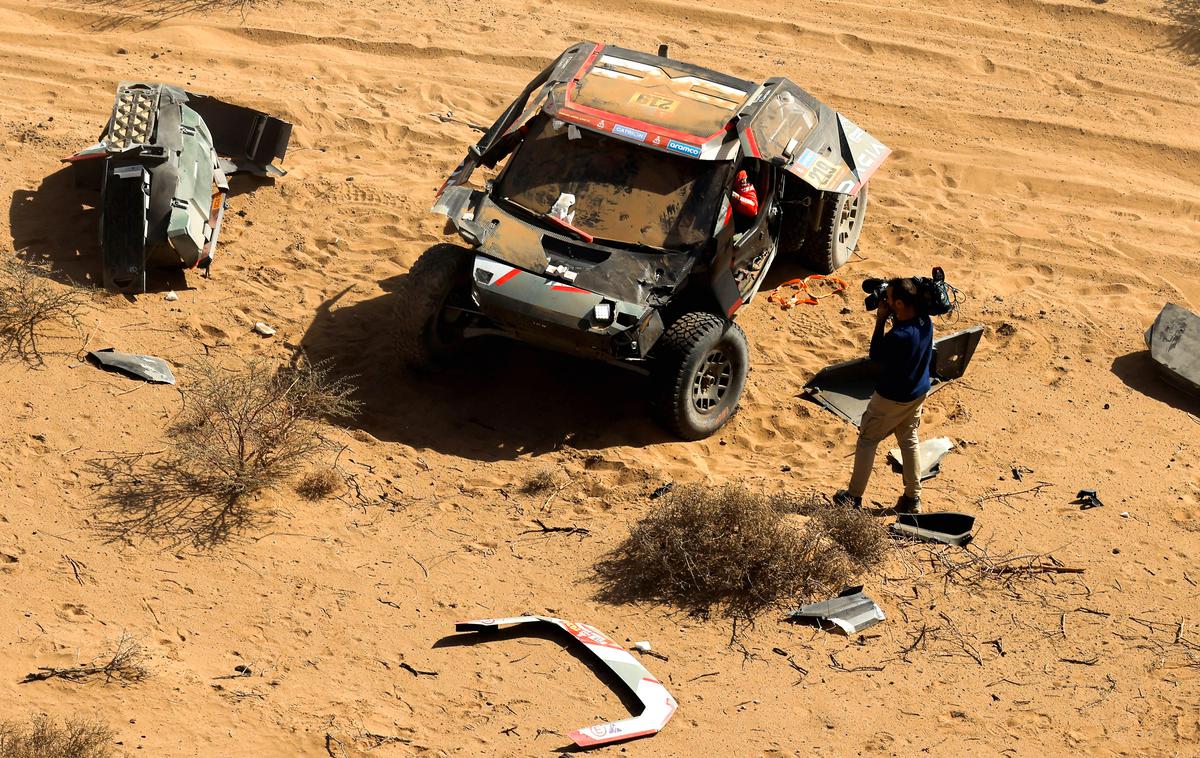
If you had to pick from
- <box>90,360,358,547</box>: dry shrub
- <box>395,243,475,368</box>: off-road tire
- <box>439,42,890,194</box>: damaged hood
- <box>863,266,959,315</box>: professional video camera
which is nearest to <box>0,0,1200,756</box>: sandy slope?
<box>90,360,358,547</box>: dry shrub

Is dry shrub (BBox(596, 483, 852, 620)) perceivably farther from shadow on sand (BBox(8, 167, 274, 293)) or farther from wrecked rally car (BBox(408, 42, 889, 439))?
shadow on sand (BBox(8, 167, 274, 293))

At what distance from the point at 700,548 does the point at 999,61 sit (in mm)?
10367

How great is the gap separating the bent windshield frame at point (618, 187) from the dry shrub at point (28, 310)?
123 inches

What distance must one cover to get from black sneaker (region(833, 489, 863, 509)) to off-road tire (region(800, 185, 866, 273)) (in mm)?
3242

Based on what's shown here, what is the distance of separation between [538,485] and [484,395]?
129 cm

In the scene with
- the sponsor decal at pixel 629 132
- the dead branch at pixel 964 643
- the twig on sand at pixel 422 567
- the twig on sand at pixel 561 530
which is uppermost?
the sponsor decal at pixel 629 132

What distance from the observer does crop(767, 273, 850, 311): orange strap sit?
11.0 metres

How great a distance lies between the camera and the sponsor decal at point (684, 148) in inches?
360

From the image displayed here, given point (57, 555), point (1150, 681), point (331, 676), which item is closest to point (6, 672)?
point (57, 555)

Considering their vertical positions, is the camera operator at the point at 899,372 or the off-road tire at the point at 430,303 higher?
the camera operator at the point at 899,372

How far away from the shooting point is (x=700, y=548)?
7324 millimetres

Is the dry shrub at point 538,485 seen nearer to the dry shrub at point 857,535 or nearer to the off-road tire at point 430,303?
the off-road tire at point 430,303

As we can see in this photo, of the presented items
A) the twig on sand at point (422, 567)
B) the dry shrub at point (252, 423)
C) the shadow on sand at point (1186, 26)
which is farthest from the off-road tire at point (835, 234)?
the shadow on sand at point (1186, 26)

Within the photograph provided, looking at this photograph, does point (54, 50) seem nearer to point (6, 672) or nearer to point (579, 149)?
point (579, 149)
